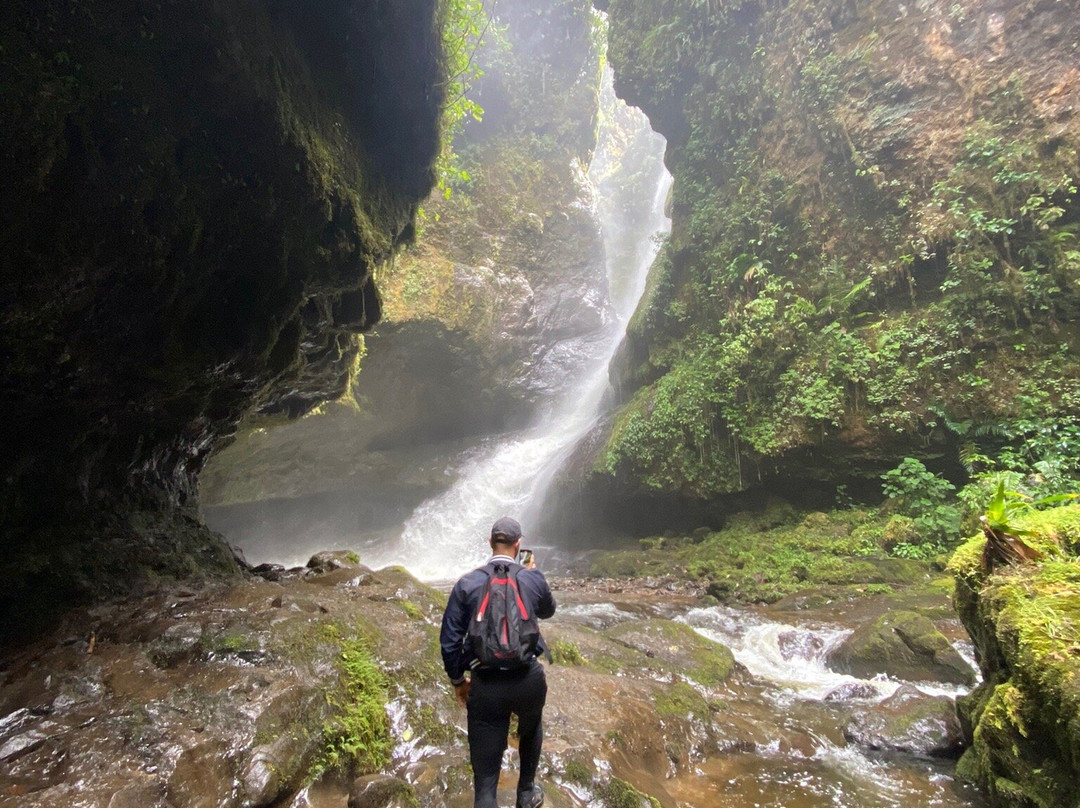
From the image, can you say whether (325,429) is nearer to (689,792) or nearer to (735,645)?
(735,645)

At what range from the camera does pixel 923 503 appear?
918 centimetres

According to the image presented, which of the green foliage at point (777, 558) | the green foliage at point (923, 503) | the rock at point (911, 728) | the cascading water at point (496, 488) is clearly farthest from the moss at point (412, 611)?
the cascading water at point (496, 488)

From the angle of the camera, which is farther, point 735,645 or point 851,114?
point 851,114

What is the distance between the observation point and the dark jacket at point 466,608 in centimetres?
276

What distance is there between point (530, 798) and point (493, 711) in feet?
2.01

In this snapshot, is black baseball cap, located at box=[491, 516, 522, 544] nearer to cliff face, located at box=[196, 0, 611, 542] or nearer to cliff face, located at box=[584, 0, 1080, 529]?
cliff face, located at box=[584, 0, 1080, 529]

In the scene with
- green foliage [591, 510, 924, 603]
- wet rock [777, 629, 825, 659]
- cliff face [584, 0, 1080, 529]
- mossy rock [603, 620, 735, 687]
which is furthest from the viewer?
cliff face [584, 0, 1080, 529]

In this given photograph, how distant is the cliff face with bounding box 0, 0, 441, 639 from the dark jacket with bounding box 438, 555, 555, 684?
13.0 ft

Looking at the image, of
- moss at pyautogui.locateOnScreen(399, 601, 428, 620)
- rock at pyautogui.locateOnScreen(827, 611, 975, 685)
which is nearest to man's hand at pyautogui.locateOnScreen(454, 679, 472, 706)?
moss at pyautogui.locateOnScreen(399, 601, 428, 620)

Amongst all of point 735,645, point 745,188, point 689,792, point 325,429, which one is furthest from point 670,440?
point 325,429

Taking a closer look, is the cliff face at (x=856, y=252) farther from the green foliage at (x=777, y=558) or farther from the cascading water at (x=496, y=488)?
the cascading water at (x=496, y=488)

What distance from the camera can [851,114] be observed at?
473 inches

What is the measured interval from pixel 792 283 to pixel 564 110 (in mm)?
17889

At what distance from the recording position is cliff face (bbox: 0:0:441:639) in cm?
386
